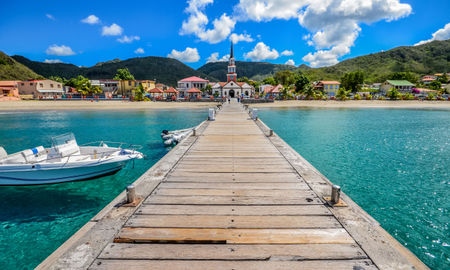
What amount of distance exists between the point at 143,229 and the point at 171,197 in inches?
48.9

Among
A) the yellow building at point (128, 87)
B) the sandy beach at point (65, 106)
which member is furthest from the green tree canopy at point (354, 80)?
the yellow building at point (128, 87)

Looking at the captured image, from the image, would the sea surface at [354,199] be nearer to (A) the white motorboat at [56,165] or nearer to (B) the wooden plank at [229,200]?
(A) the white motorboat at [56,165]

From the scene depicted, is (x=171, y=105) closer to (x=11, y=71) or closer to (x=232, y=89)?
(x=232, y=89)

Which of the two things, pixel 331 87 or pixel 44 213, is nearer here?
pixel 44 213

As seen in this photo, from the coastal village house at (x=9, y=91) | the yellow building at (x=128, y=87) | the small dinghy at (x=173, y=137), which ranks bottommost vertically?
the small dinghy at (x=173, y=137)

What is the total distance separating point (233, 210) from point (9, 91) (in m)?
92.1

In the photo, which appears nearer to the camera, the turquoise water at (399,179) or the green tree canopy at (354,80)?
the turquoise water at (399,179)

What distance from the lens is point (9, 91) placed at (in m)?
65.8

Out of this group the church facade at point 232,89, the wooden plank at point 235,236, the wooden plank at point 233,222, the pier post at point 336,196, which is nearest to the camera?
the wooden plank at point 235,236

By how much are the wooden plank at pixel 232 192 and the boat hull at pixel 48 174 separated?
6162 millimetres

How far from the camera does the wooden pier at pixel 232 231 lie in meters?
2.96

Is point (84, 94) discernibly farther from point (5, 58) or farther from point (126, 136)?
point (5, 58)

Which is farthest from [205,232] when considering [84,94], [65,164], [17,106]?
[84,94]

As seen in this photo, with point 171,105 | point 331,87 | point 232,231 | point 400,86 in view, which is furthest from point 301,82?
point 232,231
